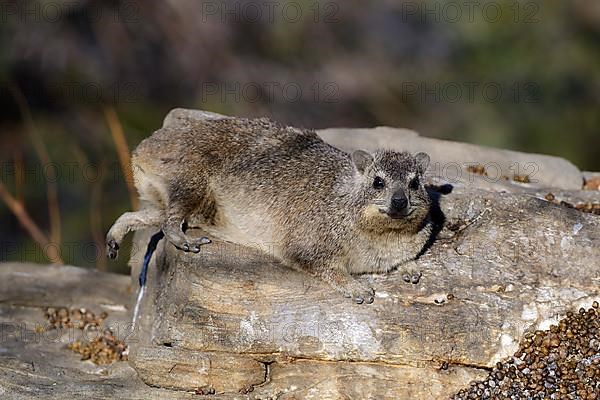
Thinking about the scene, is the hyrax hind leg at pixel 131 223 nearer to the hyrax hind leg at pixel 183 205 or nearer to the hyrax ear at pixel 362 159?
the hyrax hind leg at pixel 183 205

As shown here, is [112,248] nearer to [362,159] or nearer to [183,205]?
[183,205]

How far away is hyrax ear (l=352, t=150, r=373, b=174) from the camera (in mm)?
7074

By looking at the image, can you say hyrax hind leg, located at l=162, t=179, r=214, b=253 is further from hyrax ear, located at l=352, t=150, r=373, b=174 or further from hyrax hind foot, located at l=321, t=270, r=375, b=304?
hyrax ear, located at l=352, t=150, r=373, b=174

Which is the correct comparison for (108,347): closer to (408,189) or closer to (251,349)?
(251,349)

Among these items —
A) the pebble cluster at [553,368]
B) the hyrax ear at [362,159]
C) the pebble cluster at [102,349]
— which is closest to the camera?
the pebble cluster at [553,368]

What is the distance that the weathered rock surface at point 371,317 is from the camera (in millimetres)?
6750

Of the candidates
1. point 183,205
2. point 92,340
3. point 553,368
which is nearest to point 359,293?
point 553,368

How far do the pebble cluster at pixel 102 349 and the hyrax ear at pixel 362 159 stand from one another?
2614 mm

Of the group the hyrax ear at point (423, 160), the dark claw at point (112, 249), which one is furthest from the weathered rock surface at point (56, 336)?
the hyrax ear at point (423, 160)

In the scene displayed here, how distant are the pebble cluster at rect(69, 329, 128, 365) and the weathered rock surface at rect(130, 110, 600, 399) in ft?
2.57

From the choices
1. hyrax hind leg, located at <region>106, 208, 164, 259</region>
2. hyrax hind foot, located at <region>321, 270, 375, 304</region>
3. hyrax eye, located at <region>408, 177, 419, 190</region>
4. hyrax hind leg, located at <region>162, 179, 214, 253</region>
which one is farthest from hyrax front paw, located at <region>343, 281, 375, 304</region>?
hyrax hind leg, located at <region>106, 208, 164, 259</region>

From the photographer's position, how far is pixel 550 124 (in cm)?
1633

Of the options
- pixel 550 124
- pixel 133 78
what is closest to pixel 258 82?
pixel 133 78

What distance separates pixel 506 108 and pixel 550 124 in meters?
0.99
